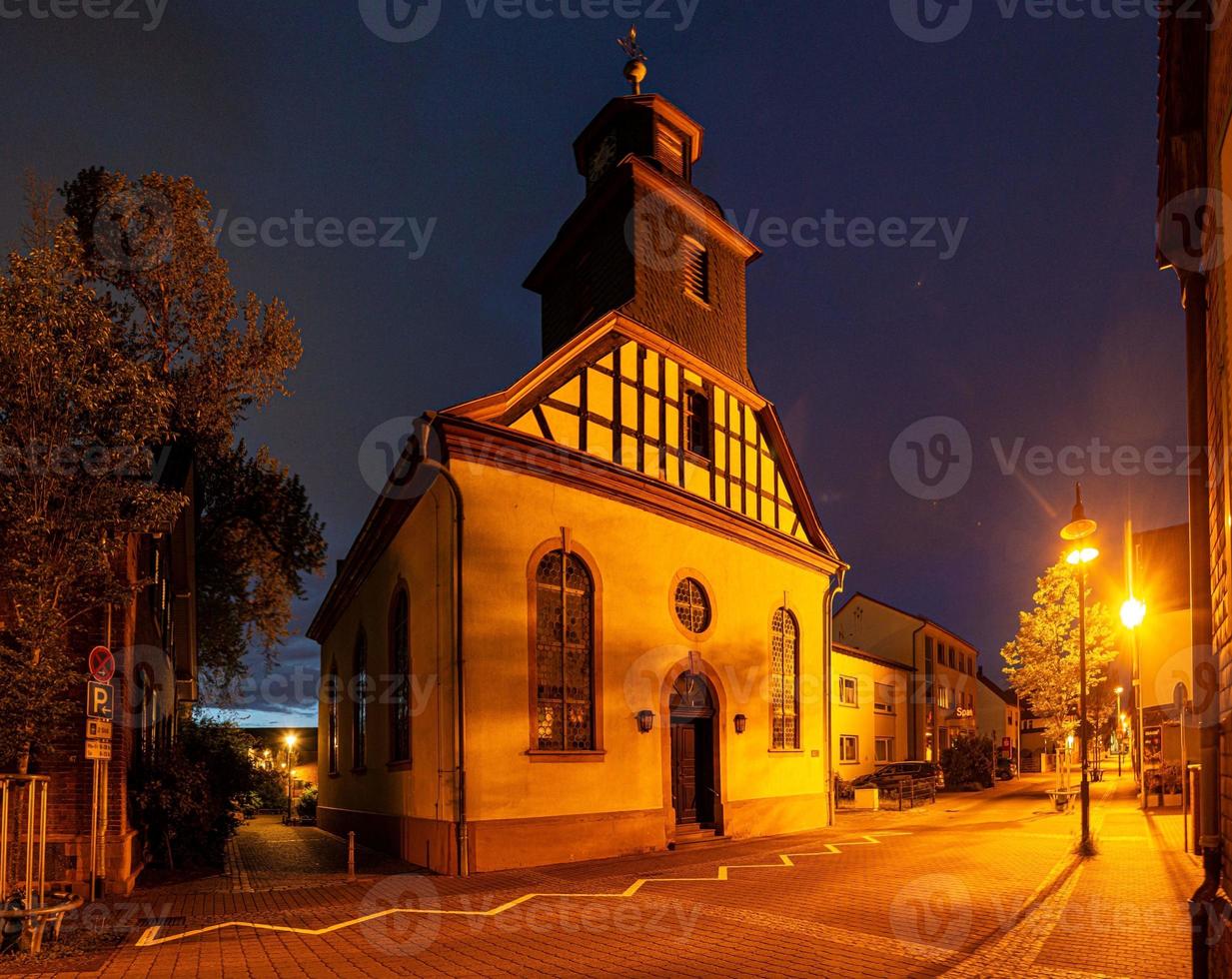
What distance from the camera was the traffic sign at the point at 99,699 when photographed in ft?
32.2

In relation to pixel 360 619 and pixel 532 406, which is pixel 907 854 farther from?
pixel 360 619

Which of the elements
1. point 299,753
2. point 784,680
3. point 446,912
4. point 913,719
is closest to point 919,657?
point 913,719

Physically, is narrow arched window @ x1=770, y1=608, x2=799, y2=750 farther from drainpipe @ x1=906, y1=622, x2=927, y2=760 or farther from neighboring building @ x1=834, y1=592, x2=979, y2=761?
drainpipe @ x1=906, y1=622, x2=927, y2=760

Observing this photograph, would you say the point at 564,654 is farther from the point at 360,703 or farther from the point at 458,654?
the point at 360,703

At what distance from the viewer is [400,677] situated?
1723cm

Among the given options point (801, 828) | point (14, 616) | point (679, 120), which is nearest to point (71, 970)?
point (14, 616)

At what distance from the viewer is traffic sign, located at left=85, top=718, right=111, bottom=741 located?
10000mm

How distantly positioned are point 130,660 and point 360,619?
994 cm

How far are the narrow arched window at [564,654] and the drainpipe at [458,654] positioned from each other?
150 centimetres

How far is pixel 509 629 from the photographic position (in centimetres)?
1434

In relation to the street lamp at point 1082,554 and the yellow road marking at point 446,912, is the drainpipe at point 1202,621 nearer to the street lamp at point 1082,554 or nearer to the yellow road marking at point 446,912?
the yellow road marking at point 446,912

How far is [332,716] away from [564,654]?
1424 cm

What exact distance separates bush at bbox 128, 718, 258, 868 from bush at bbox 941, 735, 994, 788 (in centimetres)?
3157

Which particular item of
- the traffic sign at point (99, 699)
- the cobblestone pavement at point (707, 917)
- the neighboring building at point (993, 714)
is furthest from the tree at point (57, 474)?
the neighboring building at point (993, 714)
